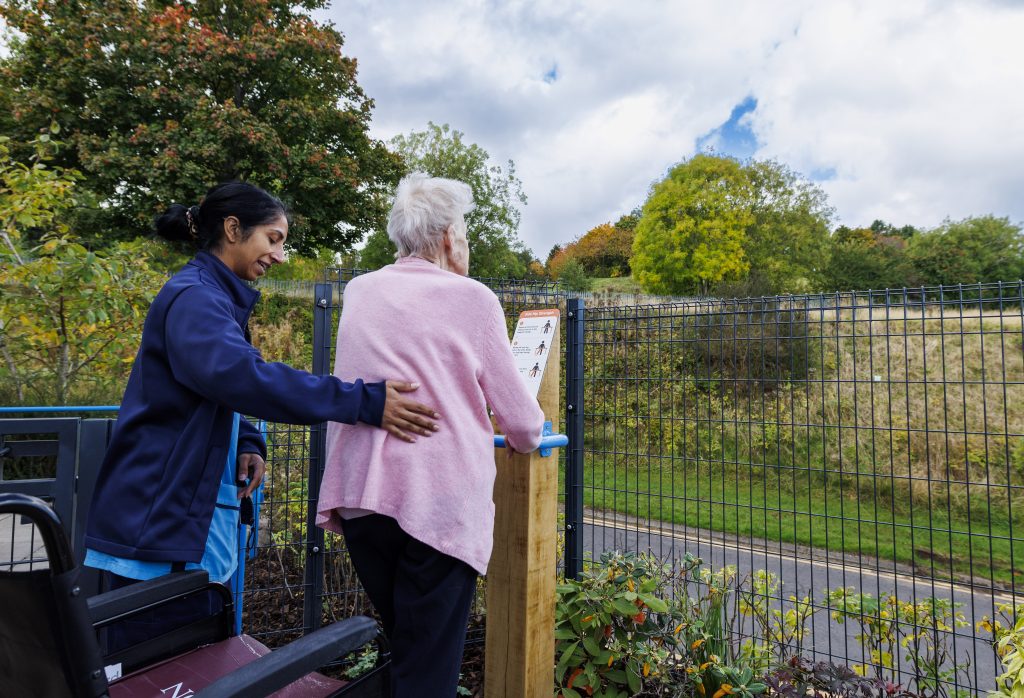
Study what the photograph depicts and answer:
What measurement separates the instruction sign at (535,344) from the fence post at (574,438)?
1.07 meters

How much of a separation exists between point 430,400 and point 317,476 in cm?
198

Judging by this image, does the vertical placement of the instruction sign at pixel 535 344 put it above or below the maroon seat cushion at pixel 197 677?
above

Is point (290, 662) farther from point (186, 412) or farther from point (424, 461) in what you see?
point (186, 412)

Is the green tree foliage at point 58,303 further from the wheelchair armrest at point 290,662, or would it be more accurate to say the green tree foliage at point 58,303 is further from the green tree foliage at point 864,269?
the green tree foliage at point 864,269

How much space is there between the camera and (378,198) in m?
19.4

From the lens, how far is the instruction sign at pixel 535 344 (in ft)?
8.16

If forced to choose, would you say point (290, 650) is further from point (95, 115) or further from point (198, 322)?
point (95, 115)

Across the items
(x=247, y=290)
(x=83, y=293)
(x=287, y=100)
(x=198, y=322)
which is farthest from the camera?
(x=287, y=100)

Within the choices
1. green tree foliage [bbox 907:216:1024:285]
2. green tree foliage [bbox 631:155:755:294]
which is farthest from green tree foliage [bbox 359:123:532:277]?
green tree foliage [bbox 907:216:1024:285]

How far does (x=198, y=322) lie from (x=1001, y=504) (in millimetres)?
7715

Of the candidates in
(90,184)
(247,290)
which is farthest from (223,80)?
(247,290)

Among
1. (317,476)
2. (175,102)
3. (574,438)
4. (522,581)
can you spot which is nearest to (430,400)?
(522,581)

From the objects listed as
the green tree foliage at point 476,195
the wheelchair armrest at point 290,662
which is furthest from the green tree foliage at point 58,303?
the green tree foliage at point 476,195

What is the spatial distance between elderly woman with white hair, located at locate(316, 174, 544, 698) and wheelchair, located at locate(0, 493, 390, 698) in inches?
6.4
